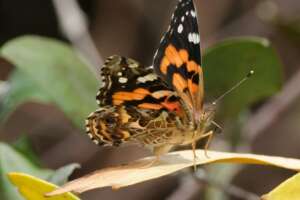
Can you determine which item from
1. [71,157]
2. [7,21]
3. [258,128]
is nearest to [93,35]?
[7,21]

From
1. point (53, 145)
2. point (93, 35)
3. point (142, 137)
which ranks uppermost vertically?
point (93, 35)

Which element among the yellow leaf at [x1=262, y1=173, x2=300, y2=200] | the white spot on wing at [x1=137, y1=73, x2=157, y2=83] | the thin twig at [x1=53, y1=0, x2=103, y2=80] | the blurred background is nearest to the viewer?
the yellow leaf at [x1=262, y1=173, x2=300, y2=200]

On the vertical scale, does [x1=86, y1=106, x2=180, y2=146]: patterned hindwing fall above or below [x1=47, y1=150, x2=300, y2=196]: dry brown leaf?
above

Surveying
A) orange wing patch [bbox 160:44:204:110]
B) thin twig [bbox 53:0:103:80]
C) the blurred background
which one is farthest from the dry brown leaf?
the blurred background

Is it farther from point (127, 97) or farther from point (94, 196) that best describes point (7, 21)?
point (127, 97)

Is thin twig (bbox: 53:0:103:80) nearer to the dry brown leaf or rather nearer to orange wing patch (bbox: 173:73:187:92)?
orange wing patch (bbox: 173:73:187:92)

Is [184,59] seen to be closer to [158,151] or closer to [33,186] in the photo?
[158,151]
